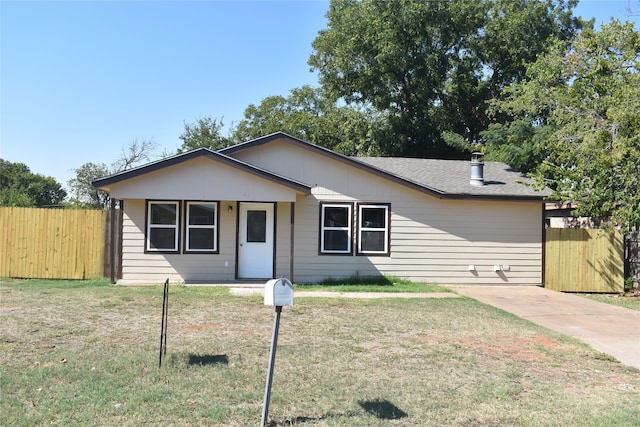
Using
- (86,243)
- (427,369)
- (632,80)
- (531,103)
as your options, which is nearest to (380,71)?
(531,103)

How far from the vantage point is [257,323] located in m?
8.74

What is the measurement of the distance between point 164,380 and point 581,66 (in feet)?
53.9

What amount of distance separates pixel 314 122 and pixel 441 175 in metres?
21.6

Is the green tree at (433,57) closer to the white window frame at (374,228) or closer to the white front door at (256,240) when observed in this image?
the white window frame at (374,228)

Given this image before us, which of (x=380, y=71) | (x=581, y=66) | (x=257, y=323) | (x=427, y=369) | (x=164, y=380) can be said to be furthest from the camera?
(x=380, y=71)

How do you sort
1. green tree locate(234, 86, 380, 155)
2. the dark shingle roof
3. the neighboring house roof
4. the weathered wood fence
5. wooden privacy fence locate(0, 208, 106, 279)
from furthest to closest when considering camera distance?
green tree locate(234, 86, 380, 155) → the weathered wood fence → the dark shingle roof → wooden privacy fence locate(0, 208, 106, 279) → the neighboring house roof

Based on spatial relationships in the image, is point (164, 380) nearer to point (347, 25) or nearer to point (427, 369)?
point (427, 369)

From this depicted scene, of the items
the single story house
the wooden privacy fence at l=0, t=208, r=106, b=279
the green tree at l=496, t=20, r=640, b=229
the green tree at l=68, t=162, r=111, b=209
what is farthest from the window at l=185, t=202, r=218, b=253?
the green tree at l=68, t=162, r=111, b=209

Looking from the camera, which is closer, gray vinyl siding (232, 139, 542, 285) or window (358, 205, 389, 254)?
gray vinyl siding (232, 139, 542, 285)

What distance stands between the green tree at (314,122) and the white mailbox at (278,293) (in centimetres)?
2563

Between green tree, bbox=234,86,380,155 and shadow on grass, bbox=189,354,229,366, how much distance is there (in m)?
24.0

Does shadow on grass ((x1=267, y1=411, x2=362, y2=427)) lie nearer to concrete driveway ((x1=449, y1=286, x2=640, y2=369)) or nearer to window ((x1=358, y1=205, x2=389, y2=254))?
concrete driveway ((x1=449, y1=286, x2=640, y2=369))

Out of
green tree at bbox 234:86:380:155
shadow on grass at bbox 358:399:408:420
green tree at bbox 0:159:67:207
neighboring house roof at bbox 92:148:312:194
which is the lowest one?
shadow on grass at bbox 358:399:408:420

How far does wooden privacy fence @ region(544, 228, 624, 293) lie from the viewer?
14.8m
